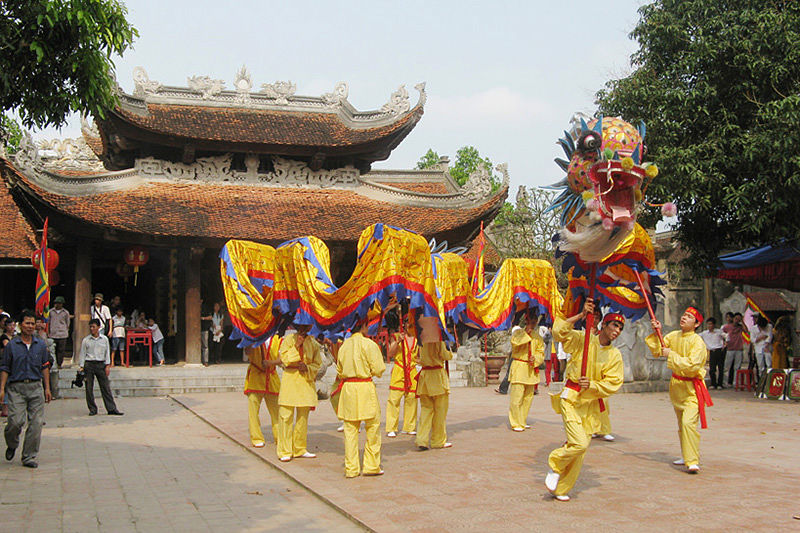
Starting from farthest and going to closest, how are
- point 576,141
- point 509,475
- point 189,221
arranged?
point 189,221, point 509,475, point 576,141

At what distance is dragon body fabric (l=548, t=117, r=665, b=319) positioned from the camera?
6766 mm

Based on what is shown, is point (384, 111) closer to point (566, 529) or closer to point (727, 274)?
point (727, 274)

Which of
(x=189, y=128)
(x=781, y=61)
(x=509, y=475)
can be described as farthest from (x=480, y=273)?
(x=189, y=128)

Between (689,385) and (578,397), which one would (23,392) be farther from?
(689,385)

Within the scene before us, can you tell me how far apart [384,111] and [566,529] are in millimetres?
17876

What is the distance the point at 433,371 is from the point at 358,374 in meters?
1.91

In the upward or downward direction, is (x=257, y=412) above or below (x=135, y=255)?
below

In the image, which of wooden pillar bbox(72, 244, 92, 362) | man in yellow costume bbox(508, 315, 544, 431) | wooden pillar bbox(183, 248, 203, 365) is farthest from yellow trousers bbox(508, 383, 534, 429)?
wooden pillar bbox(72, 244, 92, 362)

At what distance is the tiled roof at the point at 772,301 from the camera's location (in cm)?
3116

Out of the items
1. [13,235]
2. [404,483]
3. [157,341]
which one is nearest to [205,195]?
[157,341]

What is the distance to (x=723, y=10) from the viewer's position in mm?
14969

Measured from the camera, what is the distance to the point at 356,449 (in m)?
7.75

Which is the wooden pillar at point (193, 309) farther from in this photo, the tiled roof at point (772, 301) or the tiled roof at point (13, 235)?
the tiled roof at point (772, 301)

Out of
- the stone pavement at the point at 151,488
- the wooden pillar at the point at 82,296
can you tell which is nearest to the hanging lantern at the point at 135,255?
the wooden pillar at the point at 82,296
